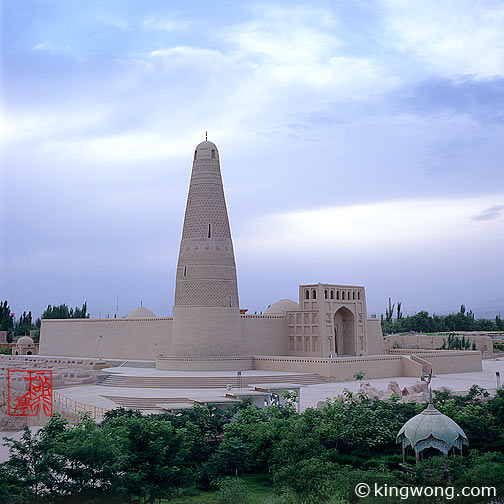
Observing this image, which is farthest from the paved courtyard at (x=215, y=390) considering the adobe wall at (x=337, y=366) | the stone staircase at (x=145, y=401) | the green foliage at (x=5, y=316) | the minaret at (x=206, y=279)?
the green foliage at (x=5, y=316)

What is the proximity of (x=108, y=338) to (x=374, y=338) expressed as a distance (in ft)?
40.3

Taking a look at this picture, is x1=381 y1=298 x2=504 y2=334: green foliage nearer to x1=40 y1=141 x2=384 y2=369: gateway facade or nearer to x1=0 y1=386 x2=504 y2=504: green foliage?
x1=40 y1=141 x2=384 y2=369: gateway facade

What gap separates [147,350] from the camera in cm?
2567

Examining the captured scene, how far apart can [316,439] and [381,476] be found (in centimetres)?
166

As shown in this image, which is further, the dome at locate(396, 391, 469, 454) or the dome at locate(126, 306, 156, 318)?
the dome at locate(126, 306, 156, 318)

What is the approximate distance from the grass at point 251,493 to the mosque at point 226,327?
33.9ft

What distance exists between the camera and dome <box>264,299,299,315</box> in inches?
1114

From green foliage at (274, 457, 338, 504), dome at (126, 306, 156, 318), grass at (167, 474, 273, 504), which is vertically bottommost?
grass at (167, 474, 273, 504)

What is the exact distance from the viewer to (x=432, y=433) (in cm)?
980

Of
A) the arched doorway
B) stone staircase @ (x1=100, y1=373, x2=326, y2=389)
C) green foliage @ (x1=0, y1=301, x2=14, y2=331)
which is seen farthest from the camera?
green foliage @ (x1=0, y1=301, x2=14, y2=331)

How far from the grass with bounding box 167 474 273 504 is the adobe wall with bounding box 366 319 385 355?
18676 millimetres

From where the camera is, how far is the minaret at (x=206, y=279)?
2234 cm

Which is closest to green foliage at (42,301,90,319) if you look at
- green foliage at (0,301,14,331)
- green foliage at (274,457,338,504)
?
green foliage at (0,301,14,331)

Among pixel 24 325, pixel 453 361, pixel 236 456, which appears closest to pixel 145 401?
pixel 236 456
